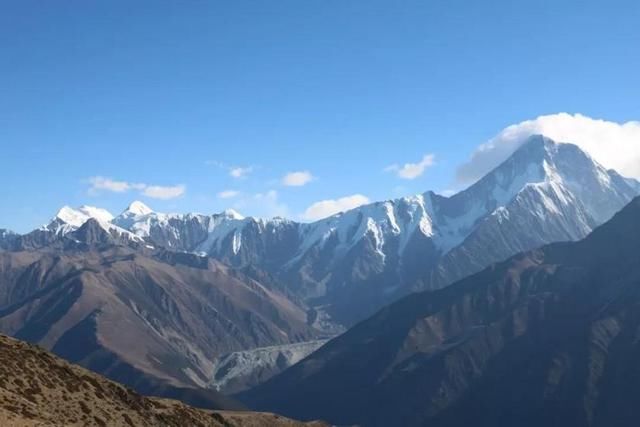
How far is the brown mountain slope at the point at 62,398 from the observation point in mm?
98562

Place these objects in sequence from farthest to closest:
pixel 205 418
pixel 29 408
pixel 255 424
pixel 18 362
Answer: pixel 255 424
pixel 205 418
pixel 18 362
pixel 29 408

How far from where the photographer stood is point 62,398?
11406 centimetres

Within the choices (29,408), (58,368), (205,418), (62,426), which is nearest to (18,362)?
(58,368)

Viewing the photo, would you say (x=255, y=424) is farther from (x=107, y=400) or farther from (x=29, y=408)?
(x=29, y=408)

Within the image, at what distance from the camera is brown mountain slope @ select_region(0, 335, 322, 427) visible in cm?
9856

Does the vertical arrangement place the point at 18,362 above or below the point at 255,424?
above

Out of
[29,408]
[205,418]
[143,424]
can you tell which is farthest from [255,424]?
[29,408]

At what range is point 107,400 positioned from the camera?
126m

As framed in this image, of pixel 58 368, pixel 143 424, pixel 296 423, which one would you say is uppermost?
pixel 58 368

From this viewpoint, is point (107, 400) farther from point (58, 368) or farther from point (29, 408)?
point (29, 408)

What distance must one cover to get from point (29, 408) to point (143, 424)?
31.0 meters

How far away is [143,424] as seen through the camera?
126500mm

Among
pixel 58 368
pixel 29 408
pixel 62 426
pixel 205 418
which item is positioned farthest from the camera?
pixel 205 418

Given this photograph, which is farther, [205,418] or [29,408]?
[205,418]
